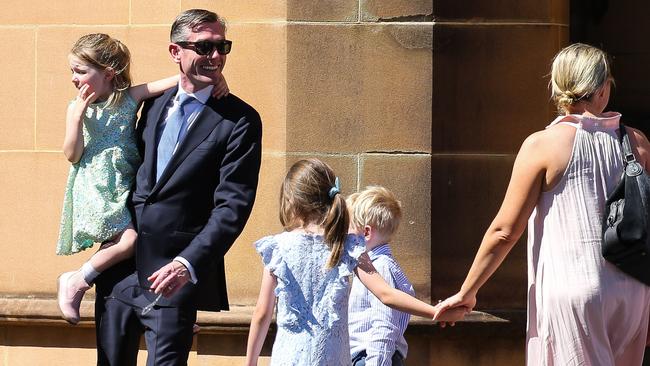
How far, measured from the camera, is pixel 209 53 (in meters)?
6.39

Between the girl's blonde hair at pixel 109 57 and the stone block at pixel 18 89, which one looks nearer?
the girl's blonde hair at pixel 109 57

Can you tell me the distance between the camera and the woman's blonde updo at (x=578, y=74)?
5.93 m

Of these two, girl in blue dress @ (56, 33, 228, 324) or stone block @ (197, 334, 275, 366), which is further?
stone block @ (197, 334, 275, 366)

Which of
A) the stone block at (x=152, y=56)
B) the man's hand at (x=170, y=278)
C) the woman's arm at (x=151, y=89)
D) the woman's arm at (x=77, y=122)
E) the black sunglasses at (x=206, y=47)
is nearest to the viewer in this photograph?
the man's hand at (x=170, y=278)

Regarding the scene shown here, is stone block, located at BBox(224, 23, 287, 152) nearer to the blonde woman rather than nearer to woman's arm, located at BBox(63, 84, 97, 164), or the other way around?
woman's arm, located at BBox(63, 84, 97, 164)

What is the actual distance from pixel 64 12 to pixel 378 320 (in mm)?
2930

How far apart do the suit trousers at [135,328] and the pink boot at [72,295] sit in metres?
0.09

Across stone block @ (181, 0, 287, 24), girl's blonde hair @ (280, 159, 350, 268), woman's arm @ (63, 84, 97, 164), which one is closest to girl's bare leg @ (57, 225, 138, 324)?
woman's arm @ (63, 84, 97, 164)

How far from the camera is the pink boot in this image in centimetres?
659

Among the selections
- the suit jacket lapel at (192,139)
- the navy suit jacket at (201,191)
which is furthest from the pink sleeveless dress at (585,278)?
the suit jacket lapel at (192,139)

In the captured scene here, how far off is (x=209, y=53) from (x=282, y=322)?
3.93 feet

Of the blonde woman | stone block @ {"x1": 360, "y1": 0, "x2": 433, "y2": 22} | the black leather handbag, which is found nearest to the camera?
the black leather handbag

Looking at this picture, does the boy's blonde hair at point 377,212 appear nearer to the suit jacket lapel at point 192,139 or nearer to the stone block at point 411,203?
the suit jacket lapel at point 192,139

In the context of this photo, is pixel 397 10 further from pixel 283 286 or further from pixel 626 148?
pixel 283 286
